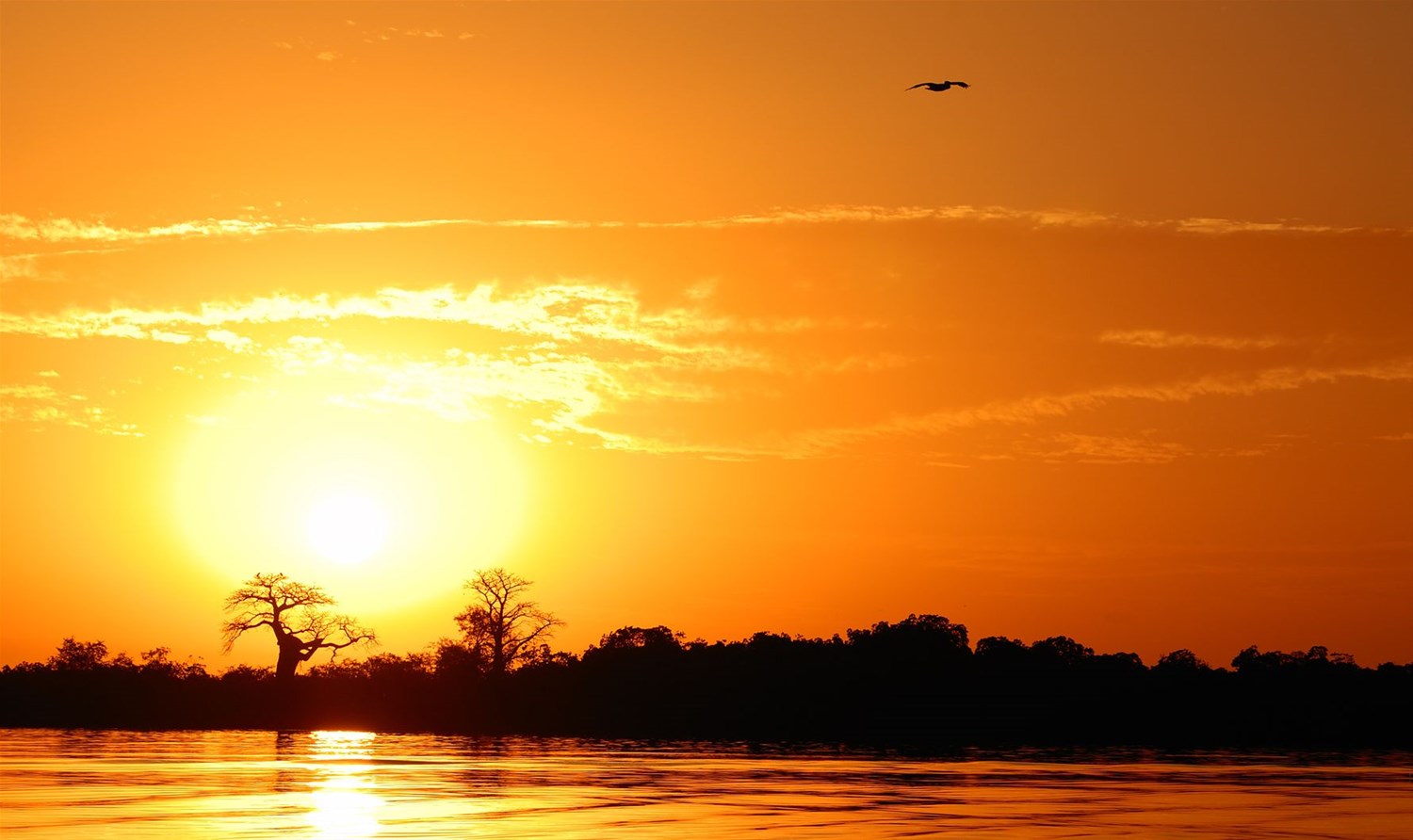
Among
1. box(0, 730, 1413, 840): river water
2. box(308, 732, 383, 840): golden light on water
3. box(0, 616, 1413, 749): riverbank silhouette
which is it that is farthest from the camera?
box(0, 616, 1413, 749): riverbank silhouette

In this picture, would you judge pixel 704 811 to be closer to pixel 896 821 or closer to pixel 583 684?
pixel 896 821

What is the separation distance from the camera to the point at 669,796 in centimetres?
5128

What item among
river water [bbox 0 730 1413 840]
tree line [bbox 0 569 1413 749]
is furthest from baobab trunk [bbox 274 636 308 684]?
river water [bbox 0 730 1413 840]

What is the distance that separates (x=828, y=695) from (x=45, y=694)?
80849 mm

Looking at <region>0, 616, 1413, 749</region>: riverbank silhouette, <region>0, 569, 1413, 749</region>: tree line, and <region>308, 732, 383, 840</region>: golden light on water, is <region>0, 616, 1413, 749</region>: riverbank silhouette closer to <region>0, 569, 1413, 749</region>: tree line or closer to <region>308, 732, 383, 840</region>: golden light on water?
<region>0, 569, 1413, 749</region>: tree line

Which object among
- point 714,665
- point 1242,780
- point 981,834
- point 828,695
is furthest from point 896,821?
point 714,665

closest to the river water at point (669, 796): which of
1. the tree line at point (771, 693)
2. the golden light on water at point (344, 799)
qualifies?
the golden light on water at point (344, 799)

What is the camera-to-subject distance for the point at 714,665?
15900 centimetres

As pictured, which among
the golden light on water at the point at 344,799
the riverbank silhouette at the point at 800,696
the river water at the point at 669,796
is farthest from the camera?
the riverbank silhouette at the point at 800,696

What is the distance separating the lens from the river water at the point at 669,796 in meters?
40.2

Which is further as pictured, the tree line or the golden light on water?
the tree line

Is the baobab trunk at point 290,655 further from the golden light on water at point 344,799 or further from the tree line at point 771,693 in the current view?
the golden light on water at point 344,799

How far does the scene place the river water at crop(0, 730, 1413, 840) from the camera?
4016 cm

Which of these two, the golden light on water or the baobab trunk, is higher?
the baobab trunk
